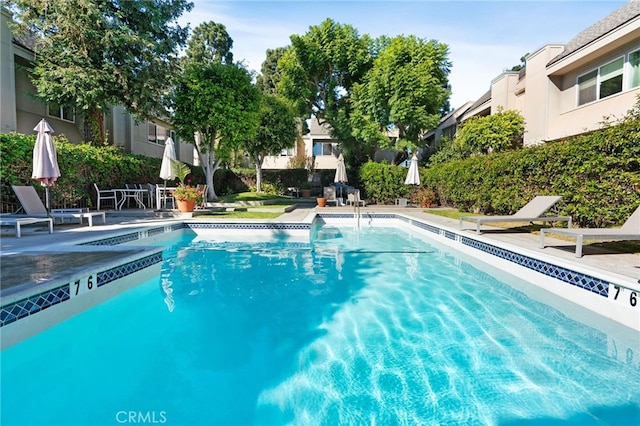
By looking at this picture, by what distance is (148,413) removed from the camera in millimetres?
2676

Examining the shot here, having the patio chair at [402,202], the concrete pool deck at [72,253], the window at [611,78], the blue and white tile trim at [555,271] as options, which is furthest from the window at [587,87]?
the blue and white tile trim at [555,271]

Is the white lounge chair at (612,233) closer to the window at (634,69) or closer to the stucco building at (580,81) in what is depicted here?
the stucco building at (580,81)

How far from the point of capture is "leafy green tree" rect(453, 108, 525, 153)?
56.7ft

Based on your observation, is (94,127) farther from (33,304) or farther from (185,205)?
(33,304)

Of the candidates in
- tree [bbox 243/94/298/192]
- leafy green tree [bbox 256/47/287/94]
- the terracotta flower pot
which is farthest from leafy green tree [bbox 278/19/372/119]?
the terracotta flower pot

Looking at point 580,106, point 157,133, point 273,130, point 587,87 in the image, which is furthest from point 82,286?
point 157,133

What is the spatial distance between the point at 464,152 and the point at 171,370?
1921 centimetres

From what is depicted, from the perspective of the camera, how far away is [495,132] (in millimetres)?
17453

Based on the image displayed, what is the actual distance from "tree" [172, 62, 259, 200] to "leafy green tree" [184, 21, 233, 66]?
63.5 ft

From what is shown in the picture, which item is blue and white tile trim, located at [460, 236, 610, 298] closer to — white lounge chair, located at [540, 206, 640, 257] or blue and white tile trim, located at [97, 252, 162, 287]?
white lounge chair, located at [540, 206, 640, 257]

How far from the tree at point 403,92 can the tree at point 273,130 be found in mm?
3991

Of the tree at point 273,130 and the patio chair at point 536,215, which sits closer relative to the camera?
the patio chair at point 536,215

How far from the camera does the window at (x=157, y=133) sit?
2300 centimetres

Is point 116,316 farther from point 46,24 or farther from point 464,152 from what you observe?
point 464,152
